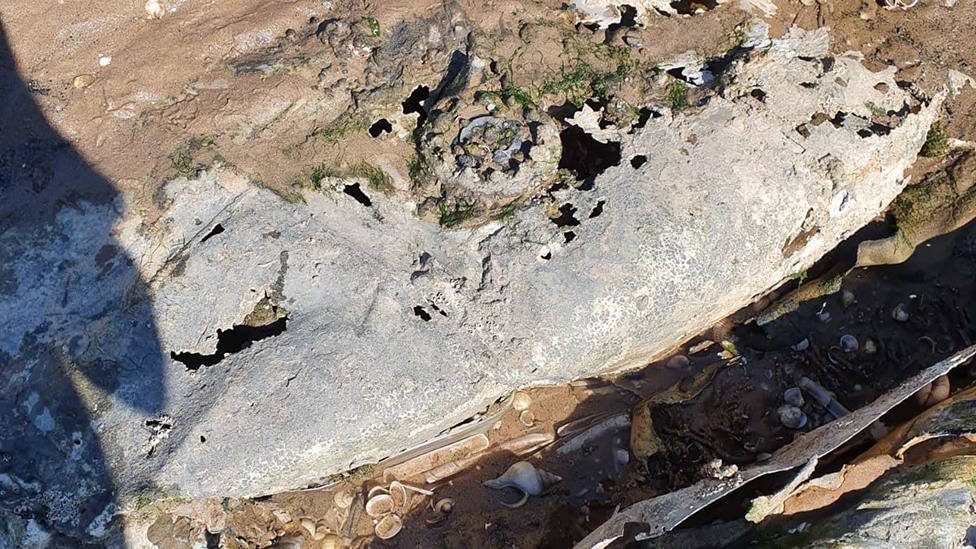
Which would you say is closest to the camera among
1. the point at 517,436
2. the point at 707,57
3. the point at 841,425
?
the point at 841,425

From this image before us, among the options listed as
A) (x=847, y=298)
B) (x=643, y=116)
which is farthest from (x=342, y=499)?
(x=847, y=298)

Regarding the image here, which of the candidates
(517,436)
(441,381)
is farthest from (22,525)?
(517,436)

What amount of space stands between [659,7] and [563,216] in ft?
6.16

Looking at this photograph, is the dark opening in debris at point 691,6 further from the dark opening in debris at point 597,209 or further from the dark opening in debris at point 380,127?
the dark opening in debris at point 380,127

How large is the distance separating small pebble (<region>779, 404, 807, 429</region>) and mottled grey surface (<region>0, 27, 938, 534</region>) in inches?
44.6

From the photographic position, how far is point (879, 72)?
495cm

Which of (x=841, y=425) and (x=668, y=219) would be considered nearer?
(x=668, y=219)

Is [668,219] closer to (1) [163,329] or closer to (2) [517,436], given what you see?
(2) [517,436]

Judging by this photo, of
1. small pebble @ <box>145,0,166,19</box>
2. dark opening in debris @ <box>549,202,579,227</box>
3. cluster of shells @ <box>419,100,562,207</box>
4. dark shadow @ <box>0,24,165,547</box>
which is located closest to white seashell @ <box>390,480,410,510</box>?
dark shadow @ <box>0,24,165,547</box>

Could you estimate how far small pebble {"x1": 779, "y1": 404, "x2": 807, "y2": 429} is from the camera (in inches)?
200

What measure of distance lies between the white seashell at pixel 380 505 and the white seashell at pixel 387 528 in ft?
0.16

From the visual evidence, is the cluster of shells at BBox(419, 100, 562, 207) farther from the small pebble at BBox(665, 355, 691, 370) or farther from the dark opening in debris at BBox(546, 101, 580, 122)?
the small pebble at BBox(665, 355, 691, 370)

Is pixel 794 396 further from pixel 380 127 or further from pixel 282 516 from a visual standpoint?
pixel 282 516

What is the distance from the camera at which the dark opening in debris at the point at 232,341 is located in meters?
Result: 4.21
